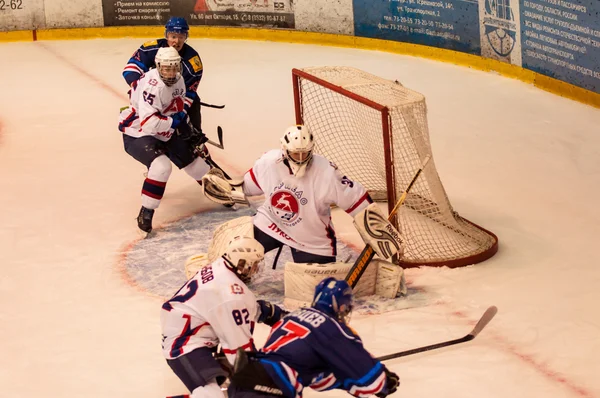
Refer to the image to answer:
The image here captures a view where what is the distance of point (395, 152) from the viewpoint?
5207 mm

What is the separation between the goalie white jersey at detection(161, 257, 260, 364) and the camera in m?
3.51

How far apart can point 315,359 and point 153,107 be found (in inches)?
108

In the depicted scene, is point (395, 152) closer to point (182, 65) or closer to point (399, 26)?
point (182, 65)

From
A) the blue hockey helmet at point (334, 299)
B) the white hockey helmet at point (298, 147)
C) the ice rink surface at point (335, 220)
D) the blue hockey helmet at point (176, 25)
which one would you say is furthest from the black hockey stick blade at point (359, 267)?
the blue hockey helmet at point (176, 25)

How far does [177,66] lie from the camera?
5.54m

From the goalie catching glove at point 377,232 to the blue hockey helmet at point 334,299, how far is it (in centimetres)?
128

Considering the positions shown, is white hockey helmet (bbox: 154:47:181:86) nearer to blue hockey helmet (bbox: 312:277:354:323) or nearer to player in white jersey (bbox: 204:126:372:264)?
player in white jersey (bbox: 204:126:372:264)

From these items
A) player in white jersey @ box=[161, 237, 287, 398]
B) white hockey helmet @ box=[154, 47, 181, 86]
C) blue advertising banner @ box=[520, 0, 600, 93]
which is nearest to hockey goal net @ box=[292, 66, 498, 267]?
white hockey helmet @ box=[154, 47, 181, 86]

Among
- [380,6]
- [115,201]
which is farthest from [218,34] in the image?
[115,201]

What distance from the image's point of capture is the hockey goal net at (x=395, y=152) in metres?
5.09

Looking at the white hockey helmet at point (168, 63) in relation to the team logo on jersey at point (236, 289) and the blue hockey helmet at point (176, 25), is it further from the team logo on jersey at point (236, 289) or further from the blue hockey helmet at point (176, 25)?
the team logo on jersey at point (236, 289)

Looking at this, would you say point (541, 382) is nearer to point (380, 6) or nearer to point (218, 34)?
point (380, 6)

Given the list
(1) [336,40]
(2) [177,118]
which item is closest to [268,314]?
(2) [177,118]

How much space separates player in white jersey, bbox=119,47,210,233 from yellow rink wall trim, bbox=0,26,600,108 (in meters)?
3.43
